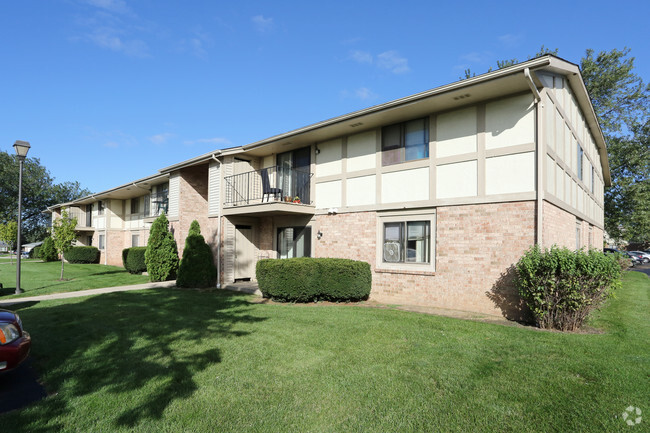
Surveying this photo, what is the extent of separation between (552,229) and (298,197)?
24.7 ft

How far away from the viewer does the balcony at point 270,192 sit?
1196 centimetres

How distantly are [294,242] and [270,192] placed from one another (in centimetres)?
216

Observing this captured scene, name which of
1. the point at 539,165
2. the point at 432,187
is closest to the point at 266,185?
the point at 432,187

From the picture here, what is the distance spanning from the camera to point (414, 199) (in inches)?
389

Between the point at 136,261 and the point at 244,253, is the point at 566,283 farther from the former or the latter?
the point at 136,261

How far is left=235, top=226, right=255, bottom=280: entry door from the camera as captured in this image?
1409 cm

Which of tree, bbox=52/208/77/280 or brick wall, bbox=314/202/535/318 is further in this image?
tree, bbox=52/208/77/280

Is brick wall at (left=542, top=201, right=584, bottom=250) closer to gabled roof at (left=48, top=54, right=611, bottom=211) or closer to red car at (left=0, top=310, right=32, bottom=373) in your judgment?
gabled roof at (left=48, top=54, right=611, bottom=211)

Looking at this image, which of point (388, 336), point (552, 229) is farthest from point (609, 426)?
point (552, 229)

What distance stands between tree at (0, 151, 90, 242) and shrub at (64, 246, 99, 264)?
2388cm

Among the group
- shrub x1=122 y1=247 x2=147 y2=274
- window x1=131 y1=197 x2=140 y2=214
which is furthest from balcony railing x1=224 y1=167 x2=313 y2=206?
window x1=131 y1=197 x2=140 y2=214

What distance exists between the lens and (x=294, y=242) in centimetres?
1310

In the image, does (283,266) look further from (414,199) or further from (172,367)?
(172,367)

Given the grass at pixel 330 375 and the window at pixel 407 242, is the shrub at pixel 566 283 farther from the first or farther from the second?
the window at pixel 407 242
